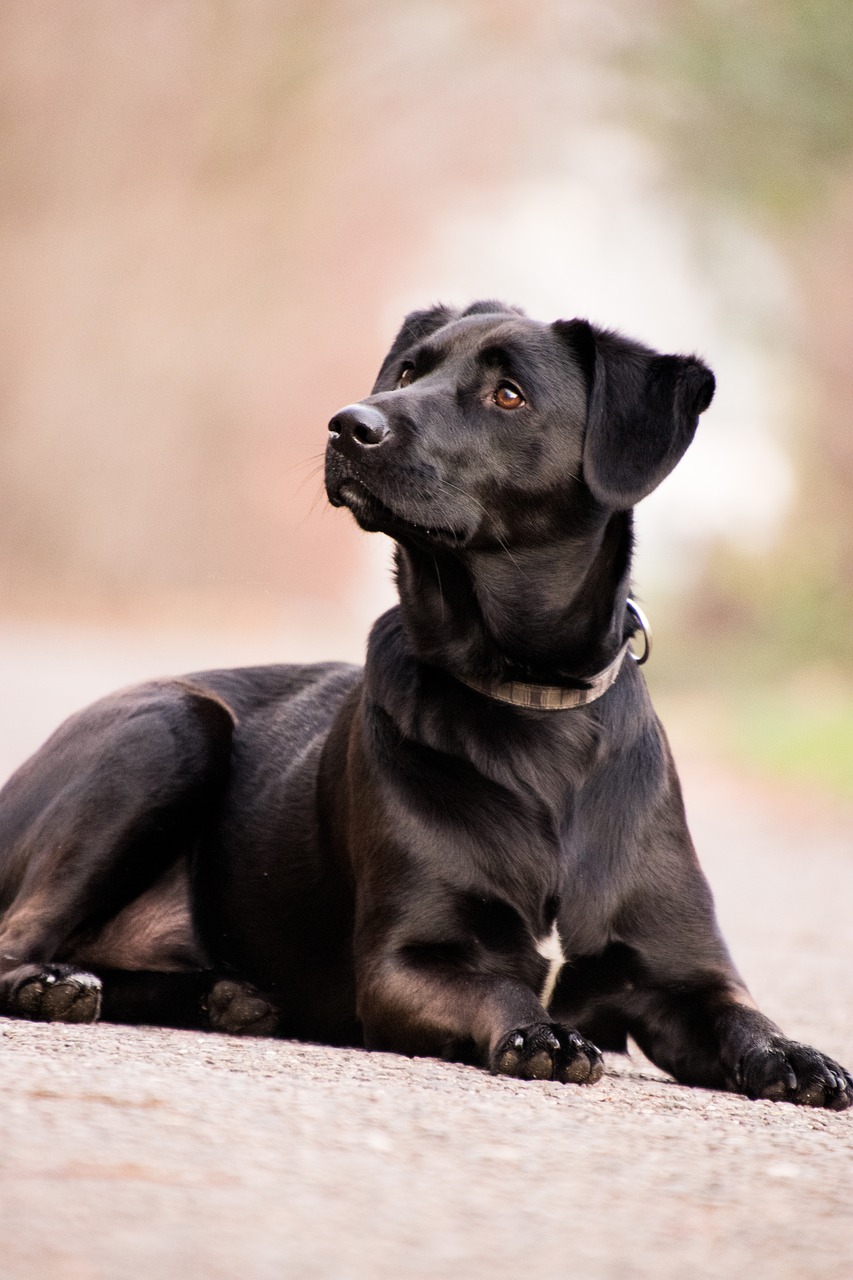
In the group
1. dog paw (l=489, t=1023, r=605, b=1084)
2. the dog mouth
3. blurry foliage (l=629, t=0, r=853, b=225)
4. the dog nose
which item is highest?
blurry foliage (l=629, t=0, r=853, b=225)

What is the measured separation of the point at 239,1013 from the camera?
3.91m

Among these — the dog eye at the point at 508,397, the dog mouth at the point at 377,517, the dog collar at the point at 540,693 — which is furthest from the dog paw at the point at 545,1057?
the dog eye at the point at 508,397

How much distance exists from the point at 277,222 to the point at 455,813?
2899 centimetres

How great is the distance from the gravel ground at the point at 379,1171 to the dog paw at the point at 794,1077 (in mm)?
106

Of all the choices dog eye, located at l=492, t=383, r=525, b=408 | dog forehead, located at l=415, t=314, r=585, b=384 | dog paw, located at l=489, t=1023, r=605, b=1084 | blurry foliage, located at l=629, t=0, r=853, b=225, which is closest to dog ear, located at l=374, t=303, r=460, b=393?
dog forehead, located at l=415, t=314, r=585, b=384

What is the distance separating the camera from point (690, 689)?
56.1 feet

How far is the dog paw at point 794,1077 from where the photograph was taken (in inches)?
127

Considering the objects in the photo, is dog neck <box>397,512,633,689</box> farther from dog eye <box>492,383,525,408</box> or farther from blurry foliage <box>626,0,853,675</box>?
blurry foliage <box>626,0,853,675</box>

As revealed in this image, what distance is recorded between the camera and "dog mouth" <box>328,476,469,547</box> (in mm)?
3605

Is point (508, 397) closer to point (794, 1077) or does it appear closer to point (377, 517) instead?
point (377, 517)

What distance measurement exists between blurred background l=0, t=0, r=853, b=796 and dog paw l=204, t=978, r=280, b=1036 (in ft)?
51.2

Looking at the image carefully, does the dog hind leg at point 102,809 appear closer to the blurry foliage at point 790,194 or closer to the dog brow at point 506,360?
the dog brow at point 506,360

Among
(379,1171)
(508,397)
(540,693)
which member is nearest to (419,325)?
(508,397)

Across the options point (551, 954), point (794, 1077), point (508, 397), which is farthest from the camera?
point (508, 397)
